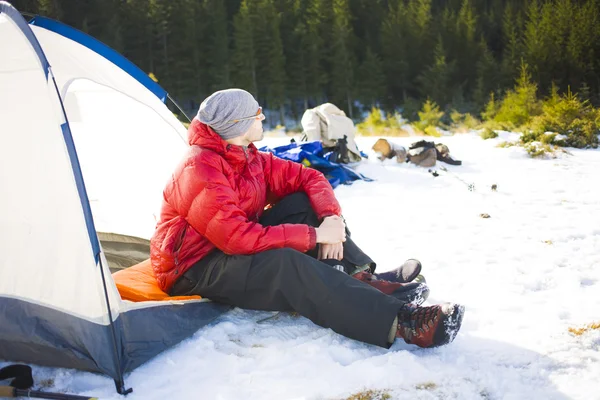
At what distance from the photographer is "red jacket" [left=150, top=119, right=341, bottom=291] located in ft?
7.52

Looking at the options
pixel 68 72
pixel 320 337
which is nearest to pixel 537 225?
pixel 320 337

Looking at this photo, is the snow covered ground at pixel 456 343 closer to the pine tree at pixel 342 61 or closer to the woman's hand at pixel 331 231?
the woman's hand at pixel 331 231

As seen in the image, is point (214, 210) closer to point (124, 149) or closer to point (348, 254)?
point (348, 254)

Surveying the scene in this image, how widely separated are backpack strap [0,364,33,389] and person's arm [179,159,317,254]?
0.95 metres

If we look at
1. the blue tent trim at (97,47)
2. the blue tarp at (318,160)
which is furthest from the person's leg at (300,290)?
the blue tarp at (318,160)

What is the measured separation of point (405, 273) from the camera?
104 inches

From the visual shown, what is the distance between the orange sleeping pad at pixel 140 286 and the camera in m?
2.54

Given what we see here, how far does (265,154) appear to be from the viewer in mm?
2941

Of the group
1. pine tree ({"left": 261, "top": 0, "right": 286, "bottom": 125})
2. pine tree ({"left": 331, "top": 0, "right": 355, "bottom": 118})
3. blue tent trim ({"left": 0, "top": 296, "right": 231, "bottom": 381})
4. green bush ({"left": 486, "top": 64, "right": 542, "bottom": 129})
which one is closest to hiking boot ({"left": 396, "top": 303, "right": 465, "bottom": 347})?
blue tent trim ({"left": 0, "top": 296, "right": 231, "bottom": 381})

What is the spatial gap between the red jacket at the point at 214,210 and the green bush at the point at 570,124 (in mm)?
6336

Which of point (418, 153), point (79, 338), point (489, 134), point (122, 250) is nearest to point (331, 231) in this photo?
point (79, 338)

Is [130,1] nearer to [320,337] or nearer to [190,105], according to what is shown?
[190,105]

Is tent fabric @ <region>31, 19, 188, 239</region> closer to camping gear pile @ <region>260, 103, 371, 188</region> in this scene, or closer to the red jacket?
the red jacket

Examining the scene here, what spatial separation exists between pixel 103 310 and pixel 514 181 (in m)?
5.17
